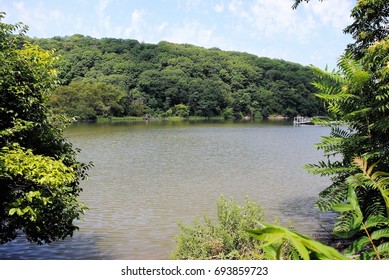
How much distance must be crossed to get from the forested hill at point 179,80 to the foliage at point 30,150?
83.7 metres

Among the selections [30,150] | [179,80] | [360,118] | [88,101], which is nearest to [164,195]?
[30,150]

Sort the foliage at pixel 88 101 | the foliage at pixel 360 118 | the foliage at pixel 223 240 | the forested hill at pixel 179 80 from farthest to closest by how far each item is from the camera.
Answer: the forested hill at pixel 179 80 < the foliage at pixel 88 101 < the foliage at pixel 223 240 < the foliage at pixel 360 118

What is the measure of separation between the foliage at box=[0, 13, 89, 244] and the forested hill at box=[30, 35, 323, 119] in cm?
8371

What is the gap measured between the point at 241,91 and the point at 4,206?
12274 cm

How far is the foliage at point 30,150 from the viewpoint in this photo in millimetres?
5855

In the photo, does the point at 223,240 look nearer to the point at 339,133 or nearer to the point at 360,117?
the point at 339,133

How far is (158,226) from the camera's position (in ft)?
38.8

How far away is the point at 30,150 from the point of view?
6.06 m

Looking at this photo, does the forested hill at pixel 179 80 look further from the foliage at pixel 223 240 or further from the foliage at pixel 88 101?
the foliage at pixel 223 240

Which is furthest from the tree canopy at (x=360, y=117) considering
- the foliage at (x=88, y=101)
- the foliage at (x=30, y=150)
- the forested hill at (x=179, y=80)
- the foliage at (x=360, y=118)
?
the forested hill at (x=179, y=80)

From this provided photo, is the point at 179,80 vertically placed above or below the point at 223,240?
above

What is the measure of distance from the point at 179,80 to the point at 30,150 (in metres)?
114

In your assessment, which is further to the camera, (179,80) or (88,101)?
(179,80)

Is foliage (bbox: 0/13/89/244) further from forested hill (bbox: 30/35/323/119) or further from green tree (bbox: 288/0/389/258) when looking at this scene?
forested hill (bbox: 30/35/323/119)
